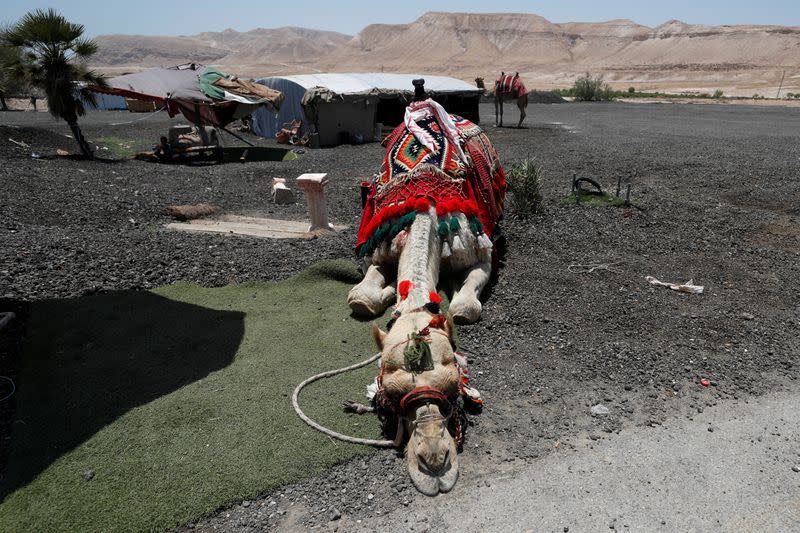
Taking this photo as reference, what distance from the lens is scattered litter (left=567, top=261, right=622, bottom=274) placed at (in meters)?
6.77

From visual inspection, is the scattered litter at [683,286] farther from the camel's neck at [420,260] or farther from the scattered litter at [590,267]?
the camel's neck at [420,260]

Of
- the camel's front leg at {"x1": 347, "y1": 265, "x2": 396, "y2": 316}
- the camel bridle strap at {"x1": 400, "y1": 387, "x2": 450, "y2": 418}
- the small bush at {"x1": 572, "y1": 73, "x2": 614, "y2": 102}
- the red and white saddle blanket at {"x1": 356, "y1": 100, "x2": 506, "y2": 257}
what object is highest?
the small bush at {"x1": 572, "y1": 73, "x2": 614, "y2": 102}

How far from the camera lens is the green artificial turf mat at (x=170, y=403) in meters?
3.40

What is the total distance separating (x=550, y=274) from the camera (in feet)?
22.0

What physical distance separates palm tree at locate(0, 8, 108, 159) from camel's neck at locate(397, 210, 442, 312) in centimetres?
1319

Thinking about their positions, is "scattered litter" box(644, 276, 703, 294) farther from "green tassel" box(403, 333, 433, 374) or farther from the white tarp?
the white tarp

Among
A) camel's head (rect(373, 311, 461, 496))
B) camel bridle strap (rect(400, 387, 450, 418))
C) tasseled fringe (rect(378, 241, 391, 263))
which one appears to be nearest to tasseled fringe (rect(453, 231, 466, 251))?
tasseled fringe (rect(378, 241, 391, 263))

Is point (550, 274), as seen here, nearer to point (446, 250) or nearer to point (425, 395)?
point (446, 250)

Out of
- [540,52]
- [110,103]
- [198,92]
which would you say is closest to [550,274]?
[198,92]

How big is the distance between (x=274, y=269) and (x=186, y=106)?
11443mm

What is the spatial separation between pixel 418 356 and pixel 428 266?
155cm

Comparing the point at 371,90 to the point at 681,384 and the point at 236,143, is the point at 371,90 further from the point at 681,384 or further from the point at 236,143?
the point at 681,384

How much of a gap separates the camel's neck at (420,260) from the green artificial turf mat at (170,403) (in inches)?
30.9

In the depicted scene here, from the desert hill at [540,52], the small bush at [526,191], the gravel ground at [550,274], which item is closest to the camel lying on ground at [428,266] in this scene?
the gravel ground at [550,274]
